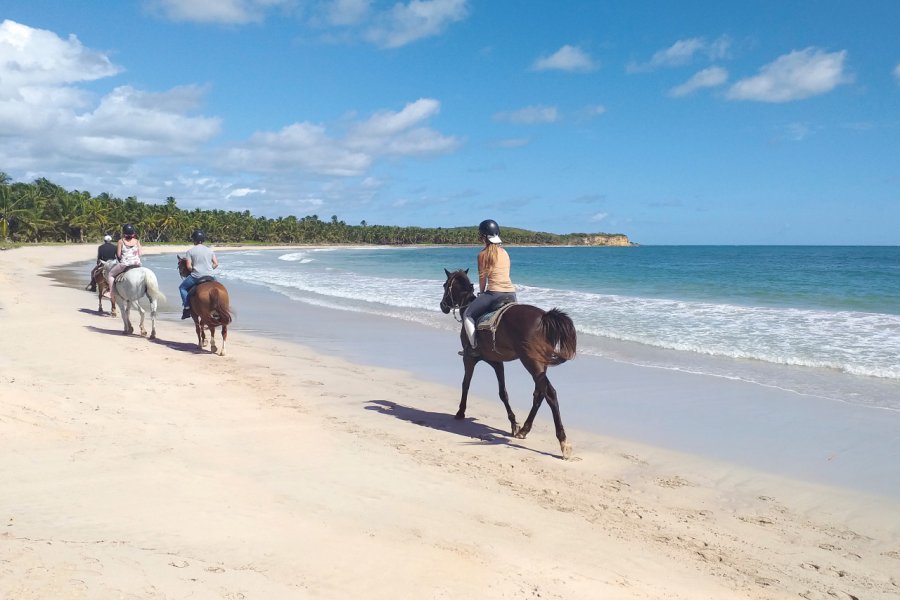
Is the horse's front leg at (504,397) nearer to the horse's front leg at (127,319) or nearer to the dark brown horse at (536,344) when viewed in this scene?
the dark brown horse at (536,344)

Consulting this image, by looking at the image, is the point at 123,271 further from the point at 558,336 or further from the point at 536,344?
the point at 558,336

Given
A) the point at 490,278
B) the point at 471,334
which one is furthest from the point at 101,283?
the point at 490,278

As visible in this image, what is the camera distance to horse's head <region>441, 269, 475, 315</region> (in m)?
8.34

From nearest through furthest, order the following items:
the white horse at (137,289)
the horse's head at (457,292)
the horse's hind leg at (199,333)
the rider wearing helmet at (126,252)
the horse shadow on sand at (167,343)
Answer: the horse's head at (457,292), the horse shadow on sand at (167,343), the horse's hind leg at (199,333), the white horse at (137,289), the rider wearing helmet at (126,252)

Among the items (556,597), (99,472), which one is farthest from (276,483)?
(556,597)

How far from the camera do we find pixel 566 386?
10.2 meters

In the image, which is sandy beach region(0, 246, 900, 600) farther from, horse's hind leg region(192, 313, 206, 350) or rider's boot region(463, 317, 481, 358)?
horse's hind leg region(192, 313, 206, 350)

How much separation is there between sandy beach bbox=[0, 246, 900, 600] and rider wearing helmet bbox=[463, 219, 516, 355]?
60.3 inches

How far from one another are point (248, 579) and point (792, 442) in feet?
21.8

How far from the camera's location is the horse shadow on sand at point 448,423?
747 centimetres

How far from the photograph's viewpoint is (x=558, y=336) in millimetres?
7145

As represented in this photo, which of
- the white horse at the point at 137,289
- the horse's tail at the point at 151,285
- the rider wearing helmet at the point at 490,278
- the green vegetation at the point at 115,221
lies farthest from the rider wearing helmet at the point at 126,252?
the green vegetation at the point at 115,221

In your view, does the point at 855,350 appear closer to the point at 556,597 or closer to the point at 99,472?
the point at 556,597

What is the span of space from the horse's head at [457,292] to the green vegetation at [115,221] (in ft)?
229
